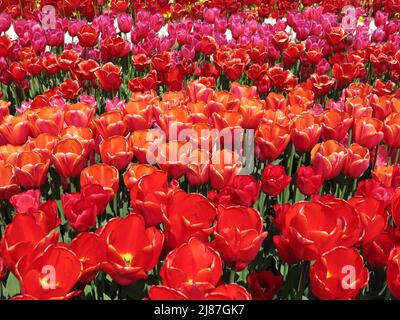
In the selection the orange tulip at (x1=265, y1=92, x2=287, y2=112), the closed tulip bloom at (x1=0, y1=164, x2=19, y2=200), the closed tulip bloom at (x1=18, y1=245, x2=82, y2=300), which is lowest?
the orange tulip at (x1=265, y1=92, x2=287, y2=112)

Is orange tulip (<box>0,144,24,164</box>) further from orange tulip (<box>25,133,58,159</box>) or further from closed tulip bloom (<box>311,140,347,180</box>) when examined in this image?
closed tulip bloom (<box>311,140,347,180</box>)

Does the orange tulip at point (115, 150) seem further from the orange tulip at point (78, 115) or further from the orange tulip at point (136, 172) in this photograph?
the orange tulip at point (78, 115)

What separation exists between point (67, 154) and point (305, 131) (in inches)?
49.8

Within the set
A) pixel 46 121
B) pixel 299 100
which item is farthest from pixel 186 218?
pixel 299 100

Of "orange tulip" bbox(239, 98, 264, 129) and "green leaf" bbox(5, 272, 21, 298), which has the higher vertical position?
"orange tulip" bbox(239, 98, 264, 129)

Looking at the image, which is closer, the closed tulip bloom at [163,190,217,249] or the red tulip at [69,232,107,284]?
the red tulip at [69,232,107,284]

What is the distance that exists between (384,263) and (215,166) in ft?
2.73

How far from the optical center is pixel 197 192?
2715 mm

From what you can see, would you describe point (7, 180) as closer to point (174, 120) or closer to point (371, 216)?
point (174, 120)

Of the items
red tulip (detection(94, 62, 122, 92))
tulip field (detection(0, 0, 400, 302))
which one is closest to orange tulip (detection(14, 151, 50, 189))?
tulip field (detection(0, 0, 400, 302))

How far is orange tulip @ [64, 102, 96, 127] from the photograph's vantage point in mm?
2924

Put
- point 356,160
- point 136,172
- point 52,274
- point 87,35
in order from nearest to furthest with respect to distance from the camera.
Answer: point 52,274, point 136,172, point 356,160, point 87,35

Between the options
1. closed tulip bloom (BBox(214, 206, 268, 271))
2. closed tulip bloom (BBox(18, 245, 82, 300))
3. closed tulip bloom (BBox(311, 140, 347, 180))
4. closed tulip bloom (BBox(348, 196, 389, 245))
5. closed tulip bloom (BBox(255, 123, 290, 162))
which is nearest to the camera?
closed tulip bloom (BBox(18, 245, 82, 300))

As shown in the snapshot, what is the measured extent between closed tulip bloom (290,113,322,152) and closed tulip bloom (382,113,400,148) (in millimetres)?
380
